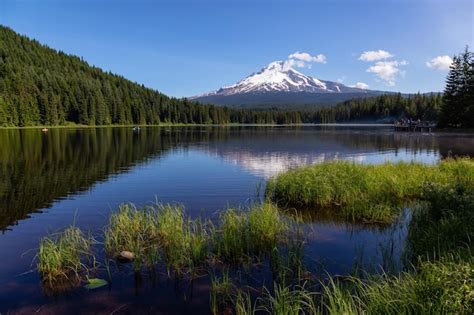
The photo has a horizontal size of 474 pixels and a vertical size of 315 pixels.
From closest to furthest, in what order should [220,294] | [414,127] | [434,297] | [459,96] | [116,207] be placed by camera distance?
[434,297], [220,294], [116,207], [459,96], [414,127]

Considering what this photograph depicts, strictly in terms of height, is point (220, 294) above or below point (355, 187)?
below

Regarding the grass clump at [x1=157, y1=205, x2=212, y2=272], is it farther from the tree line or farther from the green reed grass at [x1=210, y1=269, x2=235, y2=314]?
the tree line

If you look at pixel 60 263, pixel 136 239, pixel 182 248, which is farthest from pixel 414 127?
pixel 60 263

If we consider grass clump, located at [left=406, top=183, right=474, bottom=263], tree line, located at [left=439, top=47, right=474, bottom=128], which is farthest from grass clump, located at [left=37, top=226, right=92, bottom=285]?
tree line, located at [left=439, top=47, right=474, bottom=128]

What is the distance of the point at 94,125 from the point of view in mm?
171750

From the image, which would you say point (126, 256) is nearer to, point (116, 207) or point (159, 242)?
point (159, 242)

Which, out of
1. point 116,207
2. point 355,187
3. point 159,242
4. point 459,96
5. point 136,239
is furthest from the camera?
point 459,96

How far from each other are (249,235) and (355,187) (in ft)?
35.7

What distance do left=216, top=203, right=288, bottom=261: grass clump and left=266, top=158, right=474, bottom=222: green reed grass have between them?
19.9 feet

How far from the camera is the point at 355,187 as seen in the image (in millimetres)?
22531

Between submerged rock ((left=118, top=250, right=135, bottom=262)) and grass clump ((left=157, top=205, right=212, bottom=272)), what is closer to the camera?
grass clump ((left=157, top=205, right=212, bottom=272))

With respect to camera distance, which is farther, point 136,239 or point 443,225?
point 136,239

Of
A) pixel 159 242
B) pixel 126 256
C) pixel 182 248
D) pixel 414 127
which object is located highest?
pixel 414 127

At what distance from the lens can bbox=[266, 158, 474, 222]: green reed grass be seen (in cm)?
2056
